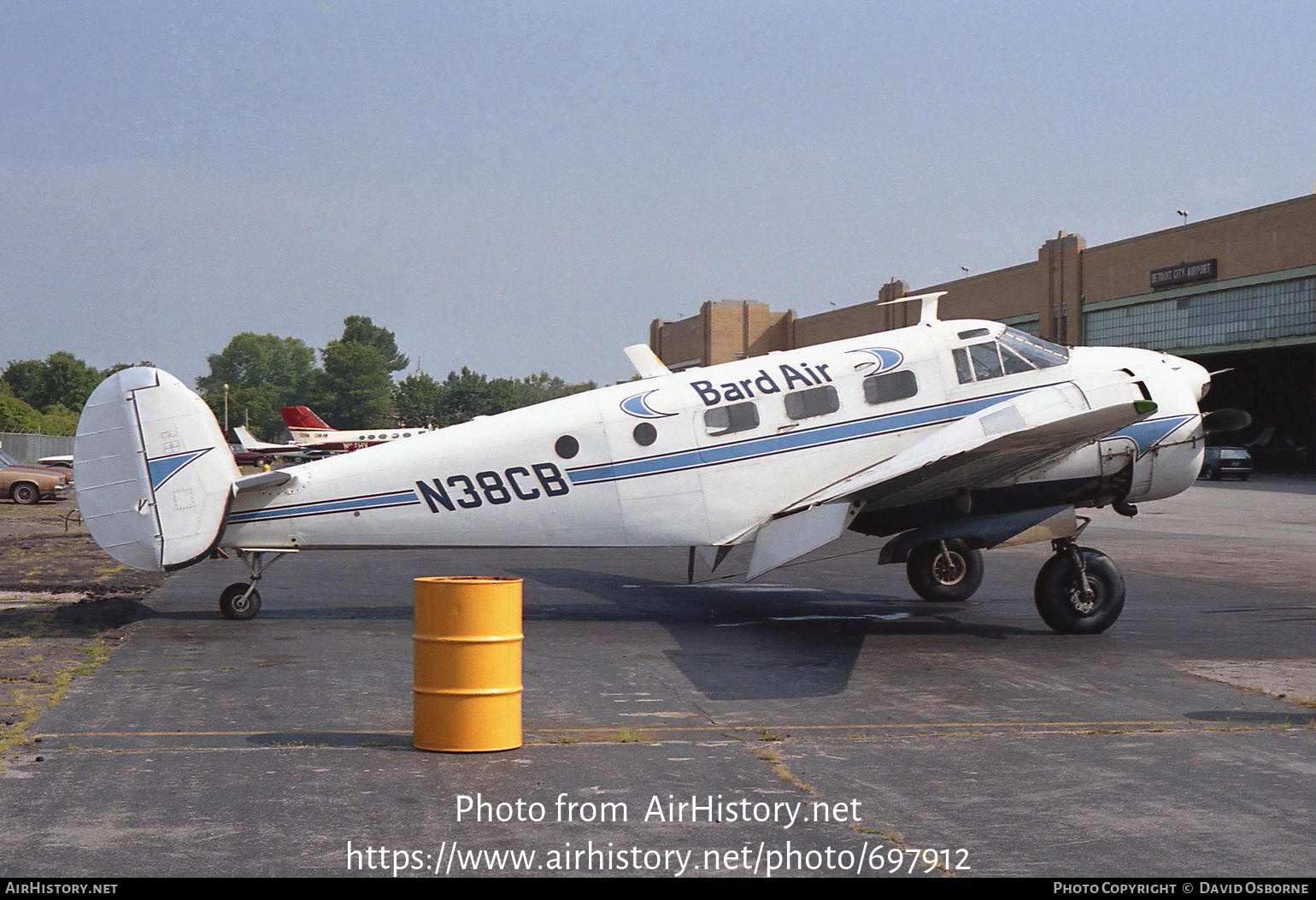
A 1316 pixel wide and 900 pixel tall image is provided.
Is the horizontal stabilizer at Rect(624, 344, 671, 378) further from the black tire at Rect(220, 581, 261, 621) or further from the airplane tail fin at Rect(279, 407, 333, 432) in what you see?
the airplane tail fin at Rect(279, 407, 333, 432)

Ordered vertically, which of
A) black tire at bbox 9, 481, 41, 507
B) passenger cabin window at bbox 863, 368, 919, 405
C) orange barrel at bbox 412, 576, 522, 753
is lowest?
black tire at bbox 9, 481, 41, 507

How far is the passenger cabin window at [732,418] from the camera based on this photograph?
14.8 meters

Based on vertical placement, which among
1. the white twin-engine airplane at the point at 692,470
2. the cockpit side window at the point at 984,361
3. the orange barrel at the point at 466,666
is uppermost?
the cockpit side window at the point at 984,361

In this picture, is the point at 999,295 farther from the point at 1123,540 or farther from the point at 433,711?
the point at 433,711

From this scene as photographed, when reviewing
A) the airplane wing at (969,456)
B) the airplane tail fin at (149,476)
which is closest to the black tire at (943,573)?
the airplane wing at (969,456)

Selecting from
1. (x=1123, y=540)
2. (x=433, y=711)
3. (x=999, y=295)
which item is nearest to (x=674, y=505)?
(x=433, y=711)

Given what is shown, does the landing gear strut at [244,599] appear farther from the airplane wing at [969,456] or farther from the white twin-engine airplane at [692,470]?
the airplane wing at [969,456]

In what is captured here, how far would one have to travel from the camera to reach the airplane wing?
12.5m

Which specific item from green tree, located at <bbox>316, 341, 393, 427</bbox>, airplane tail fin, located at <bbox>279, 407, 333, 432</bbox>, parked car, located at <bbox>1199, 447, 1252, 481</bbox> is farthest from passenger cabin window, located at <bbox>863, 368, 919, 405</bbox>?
green tree, located at <bbox>316, 341, 393, 427</bbox>

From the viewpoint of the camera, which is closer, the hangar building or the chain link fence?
the hangar building

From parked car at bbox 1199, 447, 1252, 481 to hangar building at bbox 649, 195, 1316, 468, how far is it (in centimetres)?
491

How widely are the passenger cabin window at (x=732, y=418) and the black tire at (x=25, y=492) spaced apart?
35872 mm

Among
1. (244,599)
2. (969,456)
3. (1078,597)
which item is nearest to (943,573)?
(1078,597)

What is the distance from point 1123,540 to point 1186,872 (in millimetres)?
24221
